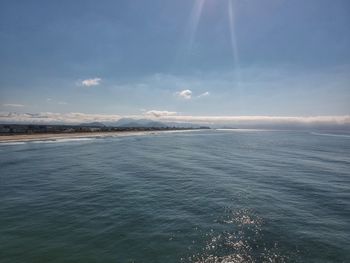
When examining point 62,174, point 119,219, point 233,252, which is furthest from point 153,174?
point 233,252

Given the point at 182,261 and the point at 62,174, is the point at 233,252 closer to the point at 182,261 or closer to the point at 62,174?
the point at 182,261

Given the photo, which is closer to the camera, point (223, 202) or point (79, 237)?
point (79, 237)

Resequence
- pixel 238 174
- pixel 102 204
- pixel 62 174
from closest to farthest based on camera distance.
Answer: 1. pixel 102 204
2. pixel 62 174
3. pixel 238 174

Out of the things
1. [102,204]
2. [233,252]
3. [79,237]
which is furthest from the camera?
[102,204]

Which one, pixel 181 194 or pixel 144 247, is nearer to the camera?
pixel 144 247

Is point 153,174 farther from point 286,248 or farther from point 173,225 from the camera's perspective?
point 286,248

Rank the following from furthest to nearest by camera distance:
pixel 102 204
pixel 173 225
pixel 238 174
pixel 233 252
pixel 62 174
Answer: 1. pixel 238 174
2. pixel 62 174
3. pixel 102 204
4. pixel 173 225
5. pixel 233 252

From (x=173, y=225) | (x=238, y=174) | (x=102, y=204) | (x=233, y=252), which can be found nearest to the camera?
(x=233, y=252)

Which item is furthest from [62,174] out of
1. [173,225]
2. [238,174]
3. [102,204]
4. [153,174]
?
[238,174]

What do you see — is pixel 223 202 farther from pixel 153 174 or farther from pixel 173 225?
pixel 153 174
